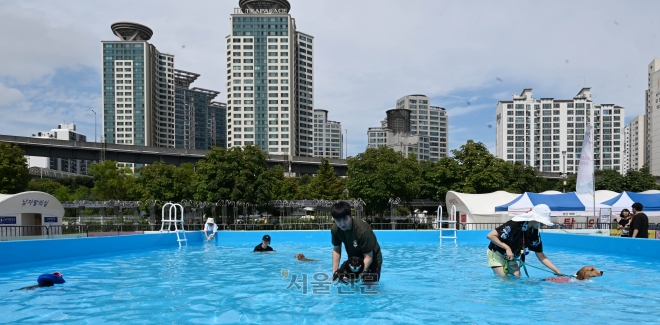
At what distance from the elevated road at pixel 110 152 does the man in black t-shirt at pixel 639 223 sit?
6330 cm

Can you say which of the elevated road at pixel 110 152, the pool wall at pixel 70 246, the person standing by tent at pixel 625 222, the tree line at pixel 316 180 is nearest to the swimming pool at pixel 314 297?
the pool wall at pixel 70 246

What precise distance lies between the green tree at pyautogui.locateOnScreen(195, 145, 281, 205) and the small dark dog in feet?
78.4

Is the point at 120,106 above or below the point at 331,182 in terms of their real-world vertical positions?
above

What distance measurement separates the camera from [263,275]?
10750mm

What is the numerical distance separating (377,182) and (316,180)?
20439 millimetres

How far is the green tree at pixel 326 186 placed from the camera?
4984 cm

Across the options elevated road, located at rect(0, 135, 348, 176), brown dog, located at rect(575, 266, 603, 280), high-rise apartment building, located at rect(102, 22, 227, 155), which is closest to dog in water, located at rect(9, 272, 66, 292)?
brown dog, located at rect(575, 266, 603, 280)

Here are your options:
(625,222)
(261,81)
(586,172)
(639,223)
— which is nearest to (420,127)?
(261,81)

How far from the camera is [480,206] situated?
30.2 meters

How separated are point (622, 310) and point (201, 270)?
902cm

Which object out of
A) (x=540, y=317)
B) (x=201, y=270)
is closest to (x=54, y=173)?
(x=201, y=270)

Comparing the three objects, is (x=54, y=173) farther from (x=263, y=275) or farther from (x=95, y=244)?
(x=263, y=275)

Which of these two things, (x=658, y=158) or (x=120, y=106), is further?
(x=120, y=106)

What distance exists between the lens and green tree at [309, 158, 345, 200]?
49844 mm
